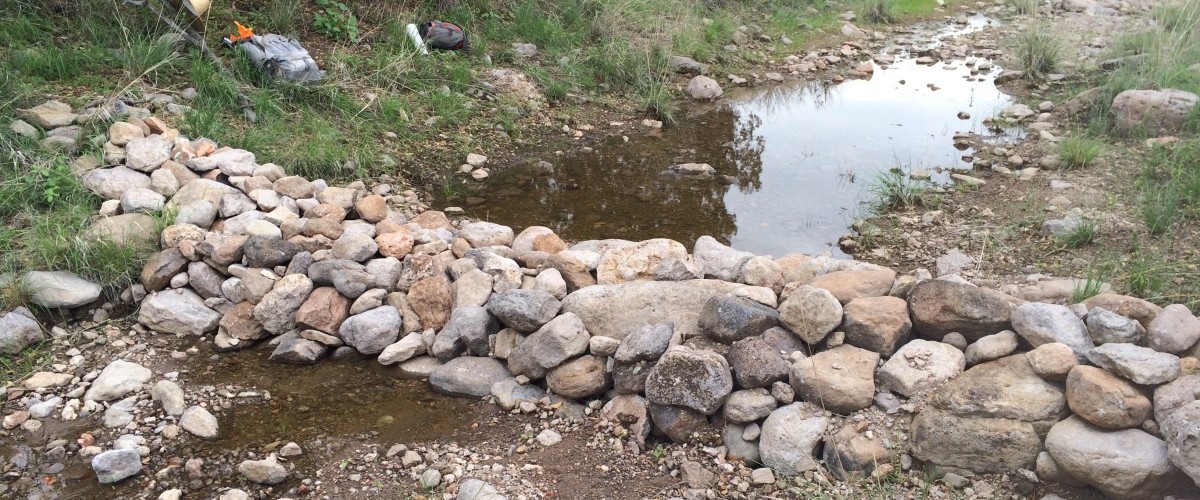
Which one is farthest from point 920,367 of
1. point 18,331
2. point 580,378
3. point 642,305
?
point 18,331

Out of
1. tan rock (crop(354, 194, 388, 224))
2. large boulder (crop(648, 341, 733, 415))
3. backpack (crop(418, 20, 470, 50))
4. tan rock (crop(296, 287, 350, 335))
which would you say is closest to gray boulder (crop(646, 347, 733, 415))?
large boulder (crop(648, 341, 733, 415))

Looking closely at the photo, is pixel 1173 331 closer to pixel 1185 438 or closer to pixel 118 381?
pixel 1185 438

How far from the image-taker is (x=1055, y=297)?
352cm

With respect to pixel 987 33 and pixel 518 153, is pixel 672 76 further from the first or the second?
pixel 987 33

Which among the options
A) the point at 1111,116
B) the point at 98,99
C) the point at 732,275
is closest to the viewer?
the point at 732,275

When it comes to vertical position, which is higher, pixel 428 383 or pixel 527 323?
pixel 527 323

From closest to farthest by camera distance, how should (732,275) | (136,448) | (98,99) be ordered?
(136,448), (732,275), (98,99)

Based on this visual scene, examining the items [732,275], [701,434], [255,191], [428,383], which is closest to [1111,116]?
[732,275]

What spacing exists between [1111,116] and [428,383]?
5.26 m

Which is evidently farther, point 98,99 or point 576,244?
point 98,99

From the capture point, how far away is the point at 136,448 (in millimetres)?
3061

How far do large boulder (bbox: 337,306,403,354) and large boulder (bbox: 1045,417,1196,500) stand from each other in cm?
256

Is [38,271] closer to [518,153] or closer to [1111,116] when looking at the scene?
[518,153]

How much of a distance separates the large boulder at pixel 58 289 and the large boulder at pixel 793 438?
308 centimetres
